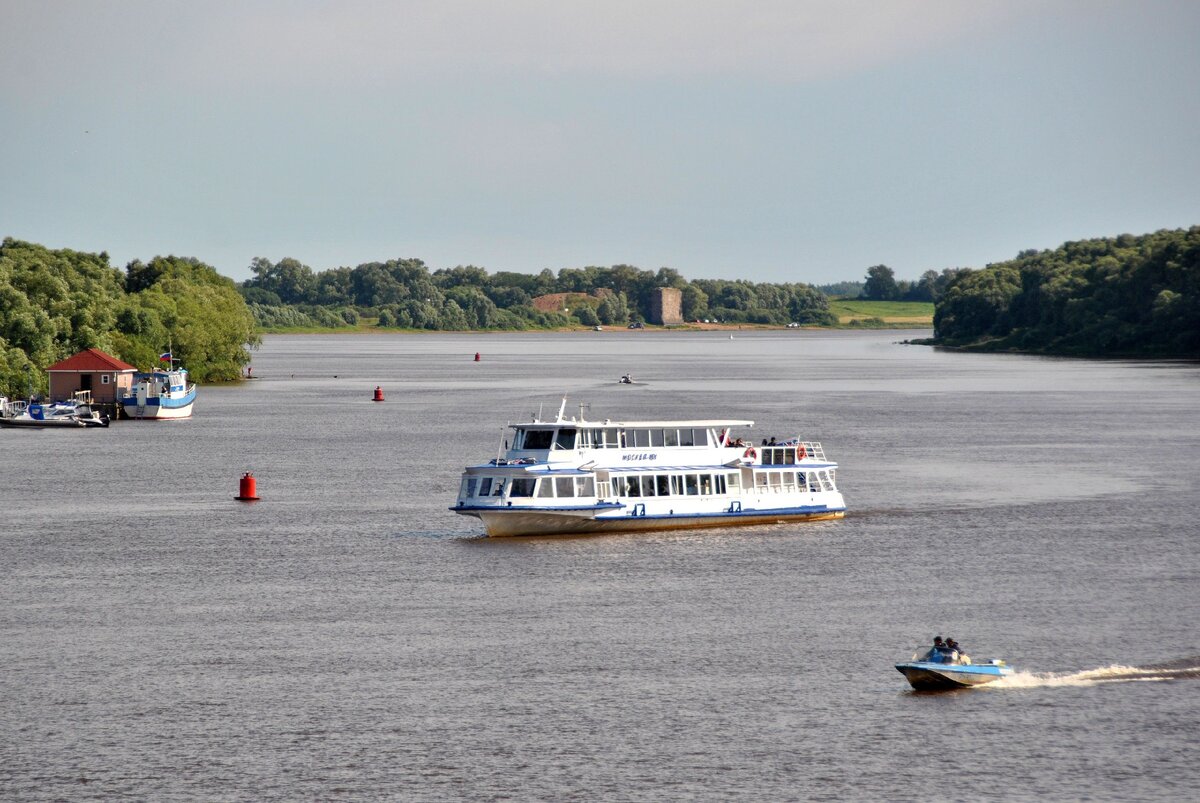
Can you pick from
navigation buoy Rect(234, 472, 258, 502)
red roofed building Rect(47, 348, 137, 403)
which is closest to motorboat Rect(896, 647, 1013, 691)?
navigation buoy Rect(234, 472, 258, 502)

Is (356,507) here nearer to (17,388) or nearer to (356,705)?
(356,705)

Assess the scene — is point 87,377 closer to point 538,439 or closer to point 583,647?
point 538,439

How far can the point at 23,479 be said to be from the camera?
118938 mm

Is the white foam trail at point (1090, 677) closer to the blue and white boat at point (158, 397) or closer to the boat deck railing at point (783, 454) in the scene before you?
the boat deck railing at point (783, 454)

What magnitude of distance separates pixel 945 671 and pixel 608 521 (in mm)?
36158

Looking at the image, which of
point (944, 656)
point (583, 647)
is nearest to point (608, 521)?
point (583, 647)

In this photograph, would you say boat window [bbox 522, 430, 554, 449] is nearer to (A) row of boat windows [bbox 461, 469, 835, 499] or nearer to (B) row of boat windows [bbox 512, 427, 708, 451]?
(B) row of boat windows [bbox 512, 427, 708, 451]

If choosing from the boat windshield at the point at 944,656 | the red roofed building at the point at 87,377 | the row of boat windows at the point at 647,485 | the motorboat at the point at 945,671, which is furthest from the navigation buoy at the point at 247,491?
the red roofed building at the point at 87,377

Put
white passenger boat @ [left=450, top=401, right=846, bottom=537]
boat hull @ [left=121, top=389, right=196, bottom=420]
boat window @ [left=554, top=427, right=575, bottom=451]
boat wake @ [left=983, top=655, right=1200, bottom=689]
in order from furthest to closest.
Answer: boat hull @ [left=121, top=389, right=196, bottom=420]
boat window @ [left=554, top=427, right=575, bottom=451]
white passenger boat @ [left=450, top=401, right=846, bottom=537]
boat wake @ [left=983, top=655, right=1200, bottom=689]

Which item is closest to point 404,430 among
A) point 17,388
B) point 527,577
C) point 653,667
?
point 17,388

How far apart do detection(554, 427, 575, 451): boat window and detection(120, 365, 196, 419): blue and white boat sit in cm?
9427

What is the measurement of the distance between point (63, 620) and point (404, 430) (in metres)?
95.4

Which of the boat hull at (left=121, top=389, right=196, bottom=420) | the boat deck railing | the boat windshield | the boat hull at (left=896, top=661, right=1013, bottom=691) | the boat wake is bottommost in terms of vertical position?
the boat hull at (left=121, top=389, right=196, bottom=420)

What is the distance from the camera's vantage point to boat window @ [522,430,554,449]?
308ft
